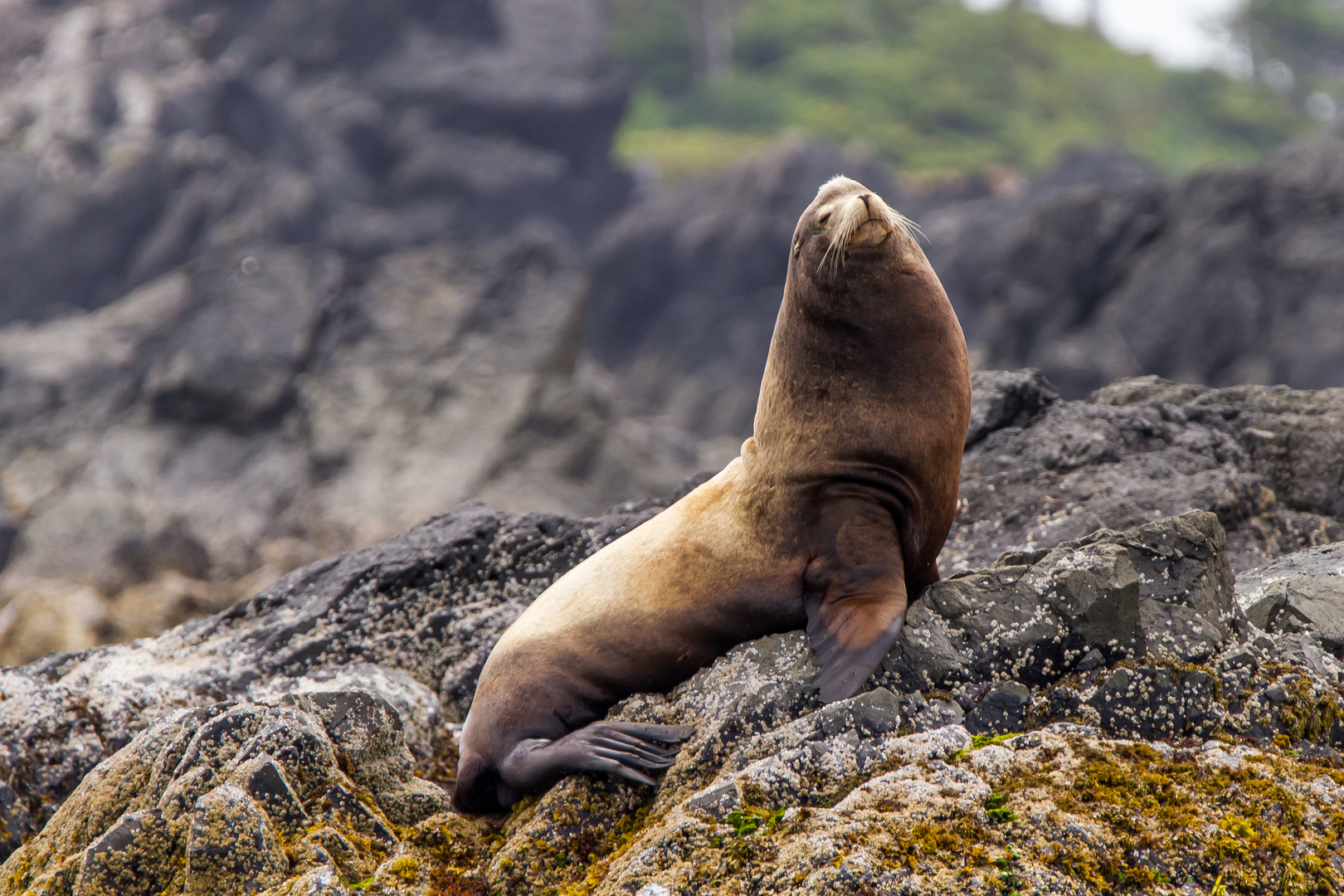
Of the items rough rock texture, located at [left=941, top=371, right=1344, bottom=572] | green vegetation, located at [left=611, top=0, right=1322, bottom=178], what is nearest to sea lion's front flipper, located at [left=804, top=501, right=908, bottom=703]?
rough rock texture, located at [left=941, top=371, right=1344, bottom=572]

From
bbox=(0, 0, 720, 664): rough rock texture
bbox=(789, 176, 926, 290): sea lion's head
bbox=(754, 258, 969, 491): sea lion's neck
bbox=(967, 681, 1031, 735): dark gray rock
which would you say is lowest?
bbox=(0, 0, 720, 664): rough rock texture

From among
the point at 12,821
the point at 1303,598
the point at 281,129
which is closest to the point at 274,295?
the point at 281,129

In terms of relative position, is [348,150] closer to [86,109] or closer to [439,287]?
[86,109]

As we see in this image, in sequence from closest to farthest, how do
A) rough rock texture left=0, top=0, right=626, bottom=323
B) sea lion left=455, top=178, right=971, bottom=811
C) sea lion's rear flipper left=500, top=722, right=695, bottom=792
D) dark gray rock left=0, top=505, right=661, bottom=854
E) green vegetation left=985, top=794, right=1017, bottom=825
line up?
green vegetation left=985, top=794, right=1017, bottom=825 → sea lion's rear flipper left=500, top=722, right=695, bottom=792 → sea lion left=455, top=178, right=971, bottom=811 → dark gray rock left=0, top=505, right=661, bottom=854 → rough rock texture left=0, top=0, right=626, bottom=323

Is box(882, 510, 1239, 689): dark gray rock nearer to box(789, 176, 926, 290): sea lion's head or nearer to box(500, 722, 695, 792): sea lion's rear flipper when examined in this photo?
box(500, 722, 695, 792): sea lion's rear flipper

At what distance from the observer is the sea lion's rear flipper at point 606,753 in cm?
407

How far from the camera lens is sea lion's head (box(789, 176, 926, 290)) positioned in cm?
454

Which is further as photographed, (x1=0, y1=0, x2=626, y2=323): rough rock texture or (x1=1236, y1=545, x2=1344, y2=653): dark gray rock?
(x1=0, y1=0, x2=626, y2=323): rough rock texture

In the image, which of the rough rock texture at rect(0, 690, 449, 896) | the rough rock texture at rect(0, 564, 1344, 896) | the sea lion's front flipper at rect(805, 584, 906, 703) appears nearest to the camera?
A: the rough rock texture at rect(0, 564, 1344, 896)

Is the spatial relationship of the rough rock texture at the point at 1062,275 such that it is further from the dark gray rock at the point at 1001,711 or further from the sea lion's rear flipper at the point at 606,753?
the sea lion's rear flipper at the point at 606,753

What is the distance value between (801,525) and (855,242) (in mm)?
1148

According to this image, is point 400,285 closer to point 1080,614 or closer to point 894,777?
point 1080,614

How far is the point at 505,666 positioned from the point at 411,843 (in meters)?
0.88

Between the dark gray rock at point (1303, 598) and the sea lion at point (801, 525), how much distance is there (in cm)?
138
